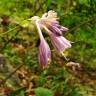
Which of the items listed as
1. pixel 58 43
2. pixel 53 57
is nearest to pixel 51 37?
pixel 58 43

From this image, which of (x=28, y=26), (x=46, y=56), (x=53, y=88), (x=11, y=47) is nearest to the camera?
(x=46, y=56)

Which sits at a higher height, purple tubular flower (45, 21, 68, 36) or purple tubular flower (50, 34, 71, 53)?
purple tubular flower (45, 21, 68, 36)

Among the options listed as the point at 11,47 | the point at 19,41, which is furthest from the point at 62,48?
the point at 19,41

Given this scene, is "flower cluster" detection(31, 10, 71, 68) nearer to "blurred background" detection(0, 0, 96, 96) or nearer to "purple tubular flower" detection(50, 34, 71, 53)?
"purple tubular flower" detection(50, 34, 71, 53)

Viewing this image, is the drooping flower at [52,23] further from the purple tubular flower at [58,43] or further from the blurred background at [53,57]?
the blurred background at [53,57]

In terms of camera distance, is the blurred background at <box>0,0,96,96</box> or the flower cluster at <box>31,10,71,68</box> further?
the blurred background at <box>0,0,96,96</box>

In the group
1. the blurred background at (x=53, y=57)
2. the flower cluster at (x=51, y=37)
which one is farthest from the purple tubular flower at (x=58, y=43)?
the blurred background at (x=53, y=57)

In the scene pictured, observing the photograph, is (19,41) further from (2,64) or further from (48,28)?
(48,28)

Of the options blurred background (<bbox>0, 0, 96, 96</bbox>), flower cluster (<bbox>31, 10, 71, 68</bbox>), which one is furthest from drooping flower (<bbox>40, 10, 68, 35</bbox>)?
blurred background (<bbox>0, 0, 96, 96</bbox>)
